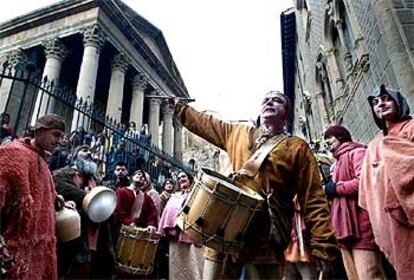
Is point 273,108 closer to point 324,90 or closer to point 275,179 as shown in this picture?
point 275,179

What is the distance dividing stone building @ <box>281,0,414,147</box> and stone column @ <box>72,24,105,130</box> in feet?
34.2

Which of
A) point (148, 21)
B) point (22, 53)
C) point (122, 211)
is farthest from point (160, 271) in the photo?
point (148, 21)

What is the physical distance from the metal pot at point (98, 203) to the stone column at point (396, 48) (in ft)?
15.6

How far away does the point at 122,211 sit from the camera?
5.05 meters

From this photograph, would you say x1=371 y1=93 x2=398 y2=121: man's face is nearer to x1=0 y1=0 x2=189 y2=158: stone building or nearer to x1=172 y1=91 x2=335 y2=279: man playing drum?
x1=172 y1=91 x2=335 y2=279: man playing drum

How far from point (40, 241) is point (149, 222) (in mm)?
2907

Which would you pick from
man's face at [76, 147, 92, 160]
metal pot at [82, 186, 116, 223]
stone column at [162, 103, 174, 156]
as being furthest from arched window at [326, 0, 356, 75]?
stone column at [162, 103, 174, 156]

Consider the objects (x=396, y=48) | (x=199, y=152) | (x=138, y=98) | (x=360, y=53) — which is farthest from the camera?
(x=199, y=152)

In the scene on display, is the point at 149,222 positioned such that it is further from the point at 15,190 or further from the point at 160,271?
the point at 15,190

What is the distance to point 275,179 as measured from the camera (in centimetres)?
243

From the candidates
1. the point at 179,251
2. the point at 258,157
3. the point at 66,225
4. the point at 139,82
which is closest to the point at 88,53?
the point at 139,82

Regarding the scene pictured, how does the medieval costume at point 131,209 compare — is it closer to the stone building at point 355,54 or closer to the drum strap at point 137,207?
the drum strap at point 137,207

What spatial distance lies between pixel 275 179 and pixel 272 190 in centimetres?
9

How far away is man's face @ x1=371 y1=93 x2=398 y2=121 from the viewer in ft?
10.3
